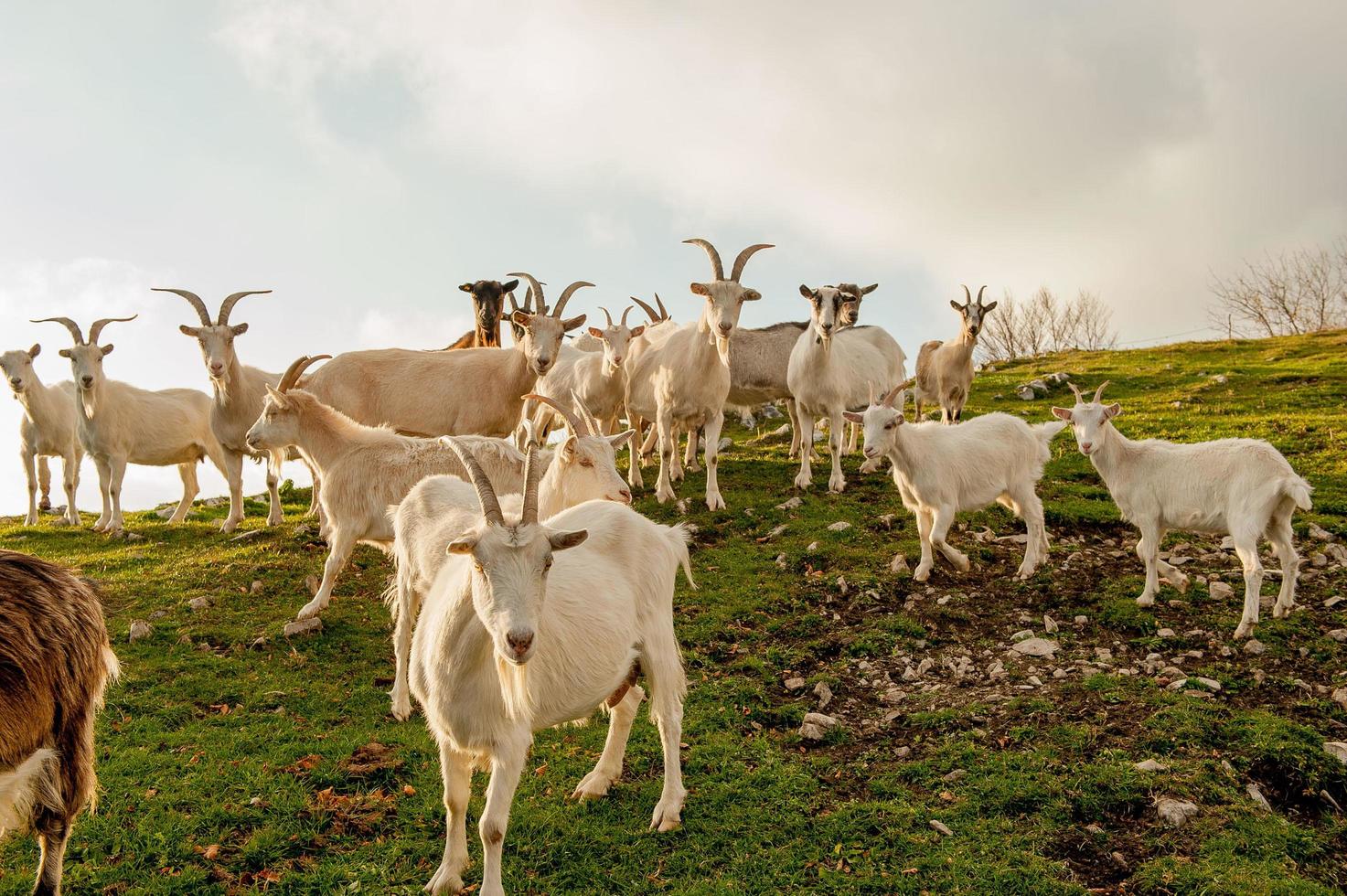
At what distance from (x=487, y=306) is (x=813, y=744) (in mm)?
10243

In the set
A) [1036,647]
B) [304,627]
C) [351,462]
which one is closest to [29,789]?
[304,627]

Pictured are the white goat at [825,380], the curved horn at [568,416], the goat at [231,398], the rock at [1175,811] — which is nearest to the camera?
the rock at [1175,811]

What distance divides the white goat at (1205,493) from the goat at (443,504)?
196 inches

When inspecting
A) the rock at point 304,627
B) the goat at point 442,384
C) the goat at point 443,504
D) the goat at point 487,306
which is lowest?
the rock at point 304,627

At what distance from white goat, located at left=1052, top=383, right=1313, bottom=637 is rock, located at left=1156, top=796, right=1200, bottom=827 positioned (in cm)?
291

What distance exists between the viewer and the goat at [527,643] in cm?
401

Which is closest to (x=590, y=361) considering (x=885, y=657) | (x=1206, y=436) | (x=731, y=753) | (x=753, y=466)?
(x=753, y=466)

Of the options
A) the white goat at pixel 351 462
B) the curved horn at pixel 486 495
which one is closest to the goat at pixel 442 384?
the white goat at pixel 351 462

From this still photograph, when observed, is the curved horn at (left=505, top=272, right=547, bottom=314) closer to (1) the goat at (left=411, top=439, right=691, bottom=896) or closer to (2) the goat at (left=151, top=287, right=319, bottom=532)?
(2) the goat at (left=151, top=287, right=319, bottom=532)

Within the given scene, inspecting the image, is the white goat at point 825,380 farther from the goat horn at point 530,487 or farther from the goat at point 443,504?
the goat horn at point 530,487

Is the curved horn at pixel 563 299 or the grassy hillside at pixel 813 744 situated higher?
the curved horn at pixel 563 299

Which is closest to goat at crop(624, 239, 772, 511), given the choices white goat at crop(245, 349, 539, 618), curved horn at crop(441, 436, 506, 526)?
white goat at crop(245, 349, 539, 618)

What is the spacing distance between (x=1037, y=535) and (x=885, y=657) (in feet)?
9.51

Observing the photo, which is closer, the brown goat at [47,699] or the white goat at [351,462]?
the brown goat at [47,699]
